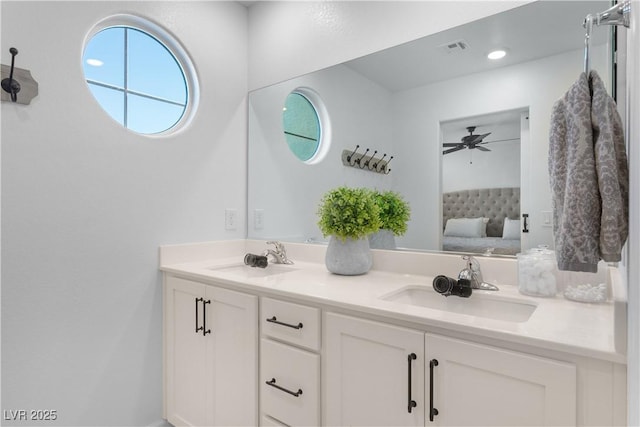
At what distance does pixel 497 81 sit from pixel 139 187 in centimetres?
172

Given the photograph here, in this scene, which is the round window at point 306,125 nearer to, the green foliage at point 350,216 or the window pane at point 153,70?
the green foliage at point 350,216

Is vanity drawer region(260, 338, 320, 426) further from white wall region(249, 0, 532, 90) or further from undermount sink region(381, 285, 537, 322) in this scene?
white wall region(249, 0, 532, 90)

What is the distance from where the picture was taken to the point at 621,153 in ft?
2.55

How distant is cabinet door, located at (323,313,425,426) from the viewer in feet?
3.39

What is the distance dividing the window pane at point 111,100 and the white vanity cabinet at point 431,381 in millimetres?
1457

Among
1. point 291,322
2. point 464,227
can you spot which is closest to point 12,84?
point 291,322

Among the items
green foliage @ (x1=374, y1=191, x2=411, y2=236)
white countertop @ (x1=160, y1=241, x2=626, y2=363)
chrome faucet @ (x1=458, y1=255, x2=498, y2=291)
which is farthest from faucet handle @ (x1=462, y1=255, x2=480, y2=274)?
green foliage @ (x1=374, y1=191, x2=411, y2=236)

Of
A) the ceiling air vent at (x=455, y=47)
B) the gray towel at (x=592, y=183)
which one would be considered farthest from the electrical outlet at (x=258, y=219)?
the gray towel at (x=592, y=183)

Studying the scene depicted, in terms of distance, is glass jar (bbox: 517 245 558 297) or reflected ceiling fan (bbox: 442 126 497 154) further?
reflected ceiling fan (bbox: 442 126 497 154)

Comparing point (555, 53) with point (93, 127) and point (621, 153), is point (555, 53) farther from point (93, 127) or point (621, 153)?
point (93, 127)

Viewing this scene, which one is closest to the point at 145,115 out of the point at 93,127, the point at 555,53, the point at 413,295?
the point at 93,127

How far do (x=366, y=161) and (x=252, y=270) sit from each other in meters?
0.88

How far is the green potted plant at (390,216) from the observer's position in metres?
1.72

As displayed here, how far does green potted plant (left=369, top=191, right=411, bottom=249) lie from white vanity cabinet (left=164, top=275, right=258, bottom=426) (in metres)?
0.72
